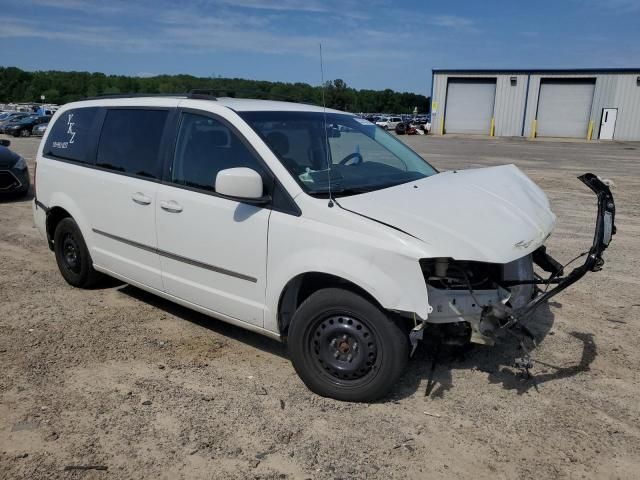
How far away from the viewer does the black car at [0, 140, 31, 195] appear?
10.1 metres

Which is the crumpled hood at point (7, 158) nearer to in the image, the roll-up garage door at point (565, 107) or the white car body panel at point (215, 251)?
the white car body panel at point (215, 251)

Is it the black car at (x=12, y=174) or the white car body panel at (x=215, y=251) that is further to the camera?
the black car at (x=12, y=174)

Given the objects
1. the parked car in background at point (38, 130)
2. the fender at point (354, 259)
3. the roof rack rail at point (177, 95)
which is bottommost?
the parked car in background at point (38, 130)

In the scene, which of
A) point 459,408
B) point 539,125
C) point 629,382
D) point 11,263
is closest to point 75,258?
point 11,263

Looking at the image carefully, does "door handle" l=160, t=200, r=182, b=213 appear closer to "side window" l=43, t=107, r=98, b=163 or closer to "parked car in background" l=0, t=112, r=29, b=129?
"side window" l=43, t=107, r=98, b=163

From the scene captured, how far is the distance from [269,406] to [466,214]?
1.72 meters

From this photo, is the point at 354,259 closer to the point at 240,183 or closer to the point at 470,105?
the point at 240,183

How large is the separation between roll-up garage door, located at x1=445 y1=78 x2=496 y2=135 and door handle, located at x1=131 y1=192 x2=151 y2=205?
44396mm

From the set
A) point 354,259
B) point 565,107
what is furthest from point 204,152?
point 565,107

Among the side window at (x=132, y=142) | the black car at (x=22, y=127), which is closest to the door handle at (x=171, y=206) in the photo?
the side window at (x=132, y=142)

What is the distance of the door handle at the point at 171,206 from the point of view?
159 inches

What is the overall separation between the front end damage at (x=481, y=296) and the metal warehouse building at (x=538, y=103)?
43.3m

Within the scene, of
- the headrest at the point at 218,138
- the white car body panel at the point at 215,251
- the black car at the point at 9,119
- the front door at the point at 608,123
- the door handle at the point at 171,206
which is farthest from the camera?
the front door at the point at 608,123

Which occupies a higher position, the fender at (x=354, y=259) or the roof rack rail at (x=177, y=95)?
the roof rack rail at (x=177, y=95)
